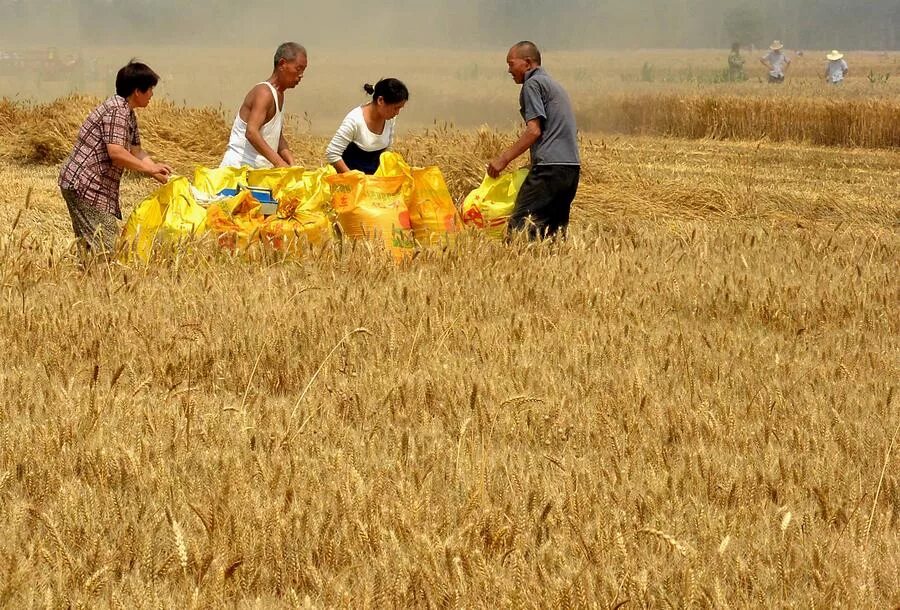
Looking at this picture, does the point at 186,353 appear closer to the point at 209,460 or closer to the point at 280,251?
the point at 209,460

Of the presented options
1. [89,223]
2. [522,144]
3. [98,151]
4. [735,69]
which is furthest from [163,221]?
[735,69]

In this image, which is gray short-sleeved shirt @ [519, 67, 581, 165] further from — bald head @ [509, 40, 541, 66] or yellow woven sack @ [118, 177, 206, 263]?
yellow woven sack @ [118, 177, 206, 263]

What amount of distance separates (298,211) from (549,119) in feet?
5.40

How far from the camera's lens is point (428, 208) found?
674 cm

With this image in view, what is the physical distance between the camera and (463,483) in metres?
2.98

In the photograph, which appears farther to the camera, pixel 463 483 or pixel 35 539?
pixel 463 483

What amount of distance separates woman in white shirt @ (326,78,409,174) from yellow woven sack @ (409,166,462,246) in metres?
0.39

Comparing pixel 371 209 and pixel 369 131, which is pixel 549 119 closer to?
pixel 369 131

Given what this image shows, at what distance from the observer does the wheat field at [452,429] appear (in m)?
2.40

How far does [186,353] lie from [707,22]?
14313 centimetres

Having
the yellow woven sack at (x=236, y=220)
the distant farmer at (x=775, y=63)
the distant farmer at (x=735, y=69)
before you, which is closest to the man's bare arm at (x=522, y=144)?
the yellow woven sack at (x=236, y=220)

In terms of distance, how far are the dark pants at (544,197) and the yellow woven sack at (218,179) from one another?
1.59m

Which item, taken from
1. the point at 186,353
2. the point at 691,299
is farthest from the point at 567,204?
the point at 186,353

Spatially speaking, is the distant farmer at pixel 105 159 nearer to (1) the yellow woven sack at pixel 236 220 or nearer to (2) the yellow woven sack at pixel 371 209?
(1) the yellow woven sack at pixel 236 220
